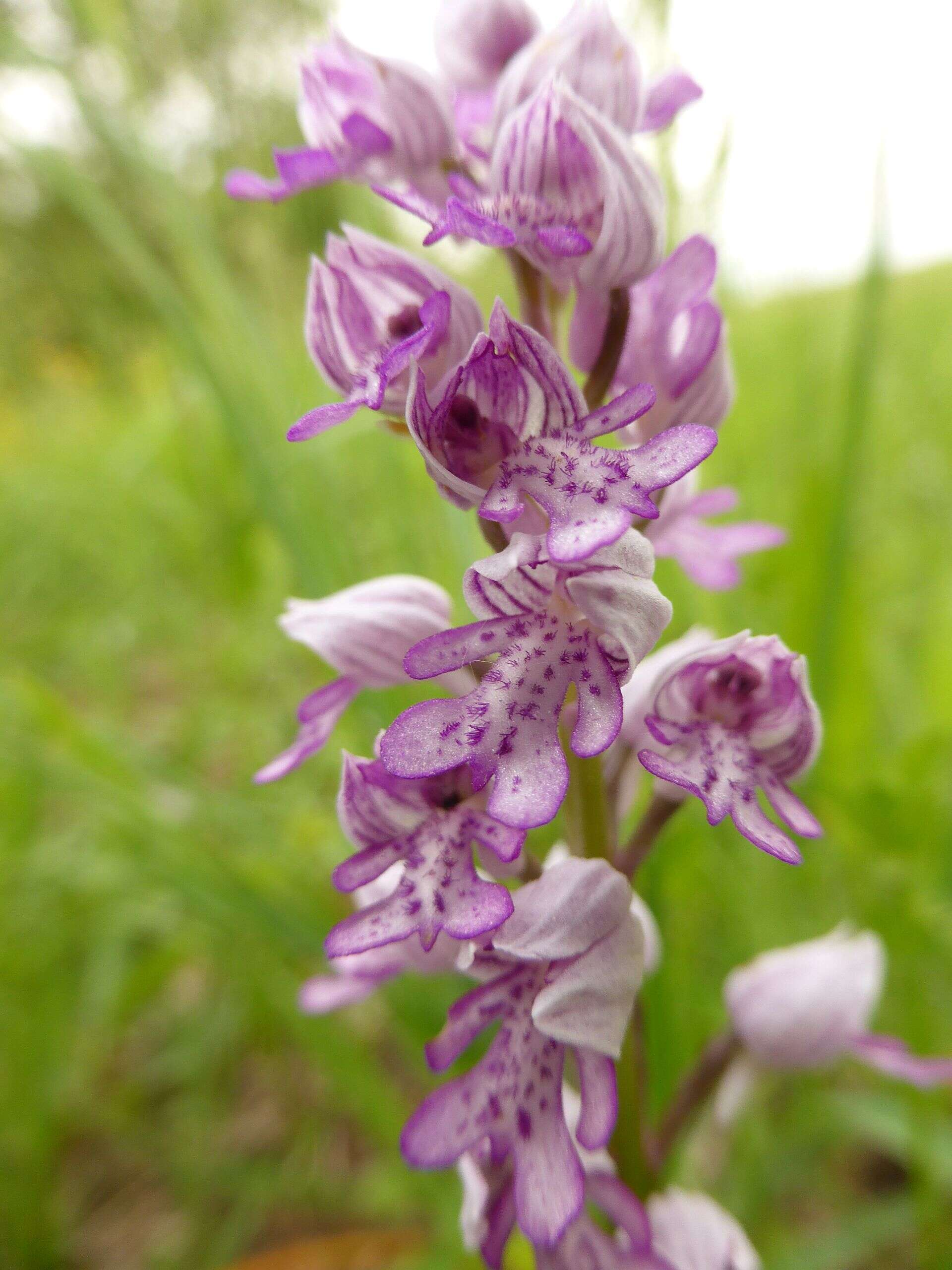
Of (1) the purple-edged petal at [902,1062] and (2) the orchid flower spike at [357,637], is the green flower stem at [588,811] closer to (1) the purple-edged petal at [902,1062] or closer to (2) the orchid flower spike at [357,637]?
(2) the orchid flower spike at [357,637]

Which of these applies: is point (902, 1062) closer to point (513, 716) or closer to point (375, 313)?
point (513, 716)

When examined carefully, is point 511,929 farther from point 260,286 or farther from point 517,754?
point 260,286

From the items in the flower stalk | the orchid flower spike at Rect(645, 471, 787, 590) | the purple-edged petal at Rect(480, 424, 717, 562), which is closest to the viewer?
the purple-edged petal at Rect(480, 424, 717, 562)

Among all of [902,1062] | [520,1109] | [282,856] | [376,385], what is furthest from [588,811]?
[282,856]

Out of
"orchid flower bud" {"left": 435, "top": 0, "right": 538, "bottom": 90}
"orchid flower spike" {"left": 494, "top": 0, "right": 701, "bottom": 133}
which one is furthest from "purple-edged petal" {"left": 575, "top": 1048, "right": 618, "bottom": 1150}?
"orchid flower bud" {"left": 435, "top": 0, "right": 538, "bottom": 90}

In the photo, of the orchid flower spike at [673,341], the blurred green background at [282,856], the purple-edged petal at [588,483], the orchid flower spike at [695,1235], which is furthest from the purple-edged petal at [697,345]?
the orchid flower spike at [695,1235]

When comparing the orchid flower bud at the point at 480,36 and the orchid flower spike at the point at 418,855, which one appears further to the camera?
the orchid flower bud at the point at 480,36

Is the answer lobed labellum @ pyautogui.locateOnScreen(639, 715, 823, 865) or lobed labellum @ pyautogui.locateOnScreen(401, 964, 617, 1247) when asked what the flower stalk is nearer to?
lobed labellum @ pyautogui.locateOnScreen(639, 715, 823, 865)
